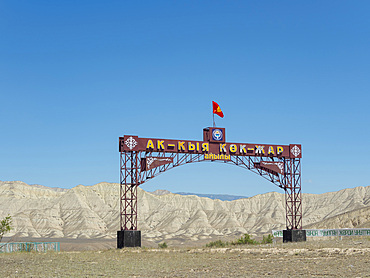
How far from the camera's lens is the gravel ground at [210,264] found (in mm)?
24453

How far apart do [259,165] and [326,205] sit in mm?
107615

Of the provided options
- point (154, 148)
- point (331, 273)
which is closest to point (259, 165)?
point (154, 148)

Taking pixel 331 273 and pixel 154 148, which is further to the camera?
pixel 154 148

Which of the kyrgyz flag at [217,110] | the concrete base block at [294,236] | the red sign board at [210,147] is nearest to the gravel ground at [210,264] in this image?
the red sign board at [210,147]

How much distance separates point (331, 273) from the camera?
2338 cm

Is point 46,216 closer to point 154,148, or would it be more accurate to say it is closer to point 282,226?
point 282,226

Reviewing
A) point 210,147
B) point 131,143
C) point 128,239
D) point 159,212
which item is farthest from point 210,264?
point 159,212

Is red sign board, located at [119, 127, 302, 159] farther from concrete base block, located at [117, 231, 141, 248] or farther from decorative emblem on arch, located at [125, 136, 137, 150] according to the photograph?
concrete base block, located at [117, 231, 141, 248]

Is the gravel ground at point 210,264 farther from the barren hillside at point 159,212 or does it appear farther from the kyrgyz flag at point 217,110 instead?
the barren hillside at point 159,212

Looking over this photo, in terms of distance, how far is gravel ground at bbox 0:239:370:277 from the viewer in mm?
24453

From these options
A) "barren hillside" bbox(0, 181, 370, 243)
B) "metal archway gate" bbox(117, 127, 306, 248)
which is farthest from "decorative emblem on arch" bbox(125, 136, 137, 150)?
"barren hillside" bbox(0, 181, 370, 243)

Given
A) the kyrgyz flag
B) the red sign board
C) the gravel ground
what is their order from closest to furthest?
1. the gravel ground
2. the red sign board
3. the kyrgyz flag

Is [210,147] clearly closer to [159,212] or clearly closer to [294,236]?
[294,236]

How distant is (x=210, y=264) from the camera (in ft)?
96.7
